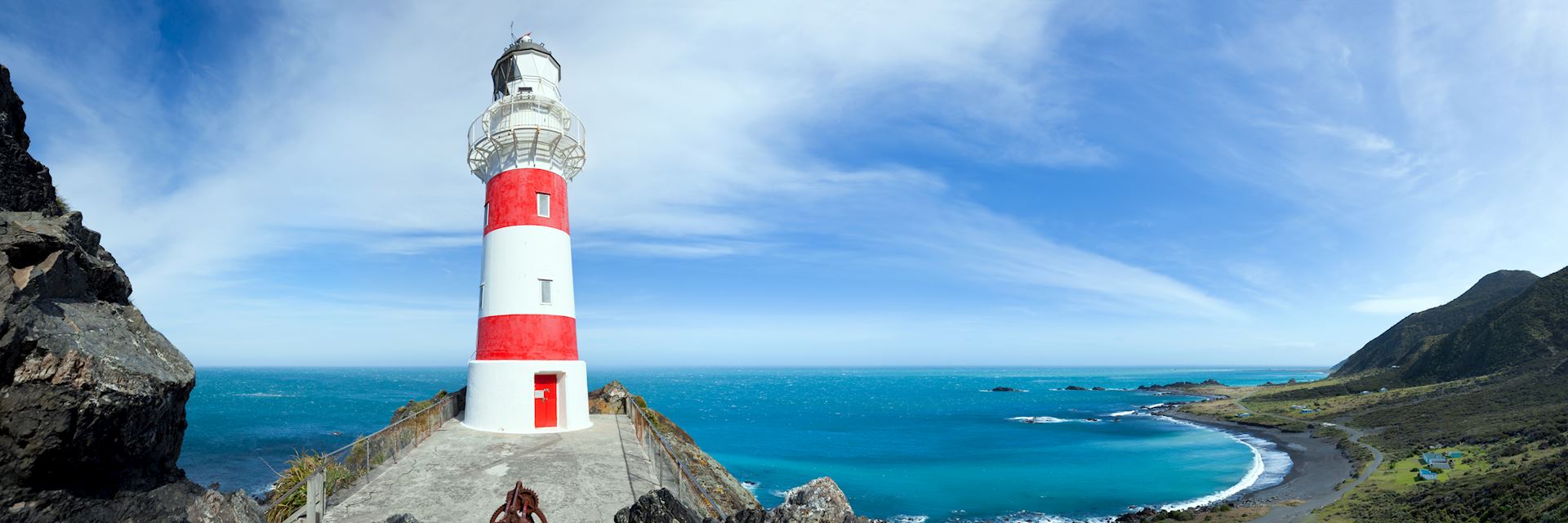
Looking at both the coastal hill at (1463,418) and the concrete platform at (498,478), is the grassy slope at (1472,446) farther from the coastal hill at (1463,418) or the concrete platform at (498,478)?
the concrete platform at (498,478)

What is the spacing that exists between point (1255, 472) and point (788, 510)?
35.1 metres

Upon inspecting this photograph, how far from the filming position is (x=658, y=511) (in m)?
6.77

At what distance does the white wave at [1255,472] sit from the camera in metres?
27.4

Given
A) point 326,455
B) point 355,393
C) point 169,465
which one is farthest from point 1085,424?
point 355,393

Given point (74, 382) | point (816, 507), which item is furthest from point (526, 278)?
point (74, 382)

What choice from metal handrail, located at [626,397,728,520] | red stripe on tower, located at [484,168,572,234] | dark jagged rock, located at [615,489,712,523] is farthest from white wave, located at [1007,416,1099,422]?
dark jagged rock, located at [615,489,712,523]

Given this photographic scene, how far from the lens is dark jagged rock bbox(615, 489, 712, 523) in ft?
22.1

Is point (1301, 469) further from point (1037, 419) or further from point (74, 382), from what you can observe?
point (74, 382)

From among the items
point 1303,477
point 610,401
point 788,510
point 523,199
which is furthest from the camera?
point 1303,477

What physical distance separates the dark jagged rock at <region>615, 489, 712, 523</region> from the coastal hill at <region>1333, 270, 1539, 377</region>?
362 feet

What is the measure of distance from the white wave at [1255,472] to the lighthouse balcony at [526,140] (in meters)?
24.6

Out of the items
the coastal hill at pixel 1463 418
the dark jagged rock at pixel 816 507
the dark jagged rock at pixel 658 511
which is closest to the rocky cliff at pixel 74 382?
the dark jagged rock at pixel 658 511

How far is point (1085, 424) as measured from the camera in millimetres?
60094

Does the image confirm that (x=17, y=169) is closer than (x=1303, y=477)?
A: Yes
